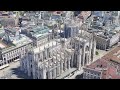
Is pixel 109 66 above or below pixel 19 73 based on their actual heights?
above

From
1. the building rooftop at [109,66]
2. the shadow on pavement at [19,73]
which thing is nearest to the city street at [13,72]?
the shadow on pavement at [19,73]

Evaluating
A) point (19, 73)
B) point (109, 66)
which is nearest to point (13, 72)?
point (19, 73)

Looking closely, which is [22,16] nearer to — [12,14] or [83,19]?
[12,14]

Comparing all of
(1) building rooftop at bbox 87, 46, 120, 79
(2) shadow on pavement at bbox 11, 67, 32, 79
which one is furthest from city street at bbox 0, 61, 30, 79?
(1) building rooftop at bbox 87, 46, 120, 79

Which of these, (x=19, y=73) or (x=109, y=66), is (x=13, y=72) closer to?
(x=19, y=73)

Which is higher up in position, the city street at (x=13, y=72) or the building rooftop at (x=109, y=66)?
the building rooftop at (x=109, y=66)

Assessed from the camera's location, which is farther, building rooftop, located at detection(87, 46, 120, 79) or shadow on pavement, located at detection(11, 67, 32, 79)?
shadow on pavement, located at detection(11, 67, 32, 79)

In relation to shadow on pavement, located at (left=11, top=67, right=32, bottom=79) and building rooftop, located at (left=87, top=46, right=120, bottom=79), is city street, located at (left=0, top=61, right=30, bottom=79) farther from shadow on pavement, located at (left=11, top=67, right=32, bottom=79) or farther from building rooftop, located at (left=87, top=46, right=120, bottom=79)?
building rooftop, located at (left=87, top=46, right=120, bottom=79)

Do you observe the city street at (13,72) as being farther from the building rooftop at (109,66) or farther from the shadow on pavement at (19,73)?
the building rooftop at (109,66)
